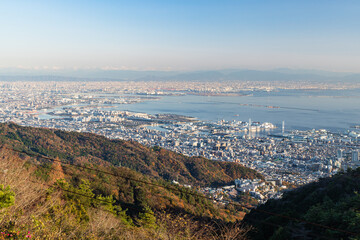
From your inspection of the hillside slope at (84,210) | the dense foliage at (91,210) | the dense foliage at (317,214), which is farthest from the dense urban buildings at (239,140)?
the hillside slope at (84,210)

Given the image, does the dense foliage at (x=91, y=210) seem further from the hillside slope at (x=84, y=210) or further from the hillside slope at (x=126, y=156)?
the hillside slope at (x=126, y=156)

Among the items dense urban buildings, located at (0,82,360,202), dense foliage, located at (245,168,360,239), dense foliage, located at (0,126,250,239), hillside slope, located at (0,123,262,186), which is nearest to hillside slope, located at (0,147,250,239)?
dense foliage, located at (0,126,250,239)

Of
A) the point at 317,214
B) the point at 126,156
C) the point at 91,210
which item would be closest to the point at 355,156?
the point at 126,156

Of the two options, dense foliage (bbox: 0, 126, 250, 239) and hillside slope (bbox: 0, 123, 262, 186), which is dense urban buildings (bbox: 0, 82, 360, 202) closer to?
hillside slope (bbox: 0, 123, 262, 186)

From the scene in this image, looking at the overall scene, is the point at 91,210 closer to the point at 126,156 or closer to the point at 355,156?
the point at 126,156

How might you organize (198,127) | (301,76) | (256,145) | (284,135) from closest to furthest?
(256,145) < (284,135) < (198,127) < (301,76)

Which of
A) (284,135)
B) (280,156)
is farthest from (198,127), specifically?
(280,156)

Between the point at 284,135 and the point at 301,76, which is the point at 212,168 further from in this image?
the point at 301,76
